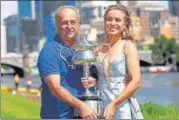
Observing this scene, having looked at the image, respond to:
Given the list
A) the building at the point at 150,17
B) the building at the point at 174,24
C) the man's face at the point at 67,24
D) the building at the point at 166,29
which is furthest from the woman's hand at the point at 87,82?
the building at the point at 166,29

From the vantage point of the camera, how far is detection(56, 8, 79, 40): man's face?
70.4 inches

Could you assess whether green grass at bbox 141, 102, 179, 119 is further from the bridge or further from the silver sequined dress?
the bridge

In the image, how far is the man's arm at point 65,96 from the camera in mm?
1699

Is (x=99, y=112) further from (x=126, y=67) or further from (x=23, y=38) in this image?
(x=23, y=38)

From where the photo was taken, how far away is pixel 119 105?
176 centimetres

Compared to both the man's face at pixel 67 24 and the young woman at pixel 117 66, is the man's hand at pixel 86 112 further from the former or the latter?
the man's face at pixel 67 24

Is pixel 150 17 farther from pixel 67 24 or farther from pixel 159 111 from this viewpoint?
pixel 67 24

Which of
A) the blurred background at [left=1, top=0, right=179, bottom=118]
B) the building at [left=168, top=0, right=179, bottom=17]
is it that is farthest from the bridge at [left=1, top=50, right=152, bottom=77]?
the building at [left=168, top=0, right=179, bottom=17]

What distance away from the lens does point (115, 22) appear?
1.81m

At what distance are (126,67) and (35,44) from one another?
41.3m

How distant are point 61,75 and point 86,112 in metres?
0.14

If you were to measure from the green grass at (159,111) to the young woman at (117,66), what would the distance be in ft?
1.13

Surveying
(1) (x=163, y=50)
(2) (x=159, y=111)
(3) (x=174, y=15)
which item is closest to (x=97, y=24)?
(1) (x=163, y=50)

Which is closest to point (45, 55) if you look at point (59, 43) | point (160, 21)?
point (59, 43)
